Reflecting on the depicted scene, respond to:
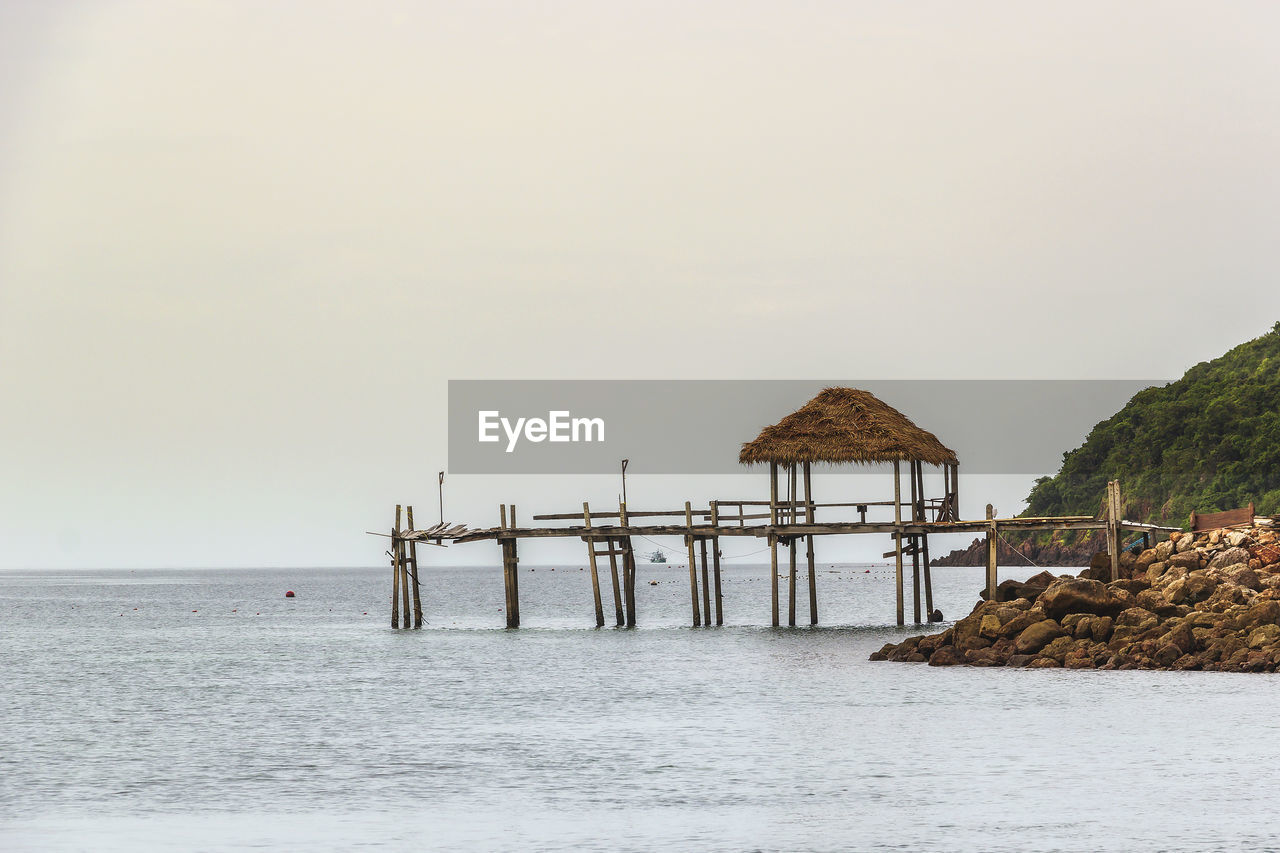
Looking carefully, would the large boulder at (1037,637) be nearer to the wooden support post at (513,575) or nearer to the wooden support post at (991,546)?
the wooden support post at (991,546)

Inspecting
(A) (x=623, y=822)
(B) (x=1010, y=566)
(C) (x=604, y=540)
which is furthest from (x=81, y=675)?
(B) (x=1010, y=566)

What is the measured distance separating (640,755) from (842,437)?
65.4 ft

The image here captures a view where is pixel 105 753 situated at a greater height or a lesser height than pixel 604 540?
lesser

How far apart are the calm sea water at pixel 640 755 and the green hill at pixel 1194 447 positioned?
72.2 m

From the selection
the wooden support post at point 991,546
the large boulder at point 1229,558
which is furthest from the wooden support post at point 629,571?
the large boulder at point 1229,558

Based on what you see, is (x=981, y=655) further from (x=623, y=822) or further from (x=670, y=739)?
(x=623, y=822)

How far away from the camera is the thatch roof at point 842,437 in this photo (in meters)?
41.1

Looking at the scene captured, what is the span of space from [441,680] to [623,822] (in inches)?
712

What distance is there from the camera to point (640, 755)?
23.2 metres

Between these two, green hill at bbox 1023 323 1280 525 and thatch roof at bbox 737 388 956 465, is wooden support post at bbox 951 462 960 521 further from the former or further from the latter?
green hill at bbox 1023 323 1280 525

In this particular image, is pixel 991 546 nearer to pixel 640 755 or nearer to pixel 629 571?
pixel 629 571

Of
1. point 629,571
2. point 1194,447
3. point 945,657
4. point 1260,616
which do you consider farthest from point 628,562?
point 1194,447

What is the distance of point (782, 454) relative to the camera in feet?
136

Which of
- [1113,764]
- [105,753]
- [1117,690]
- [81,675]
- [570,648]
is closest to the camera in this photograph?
[1113,764]
